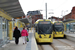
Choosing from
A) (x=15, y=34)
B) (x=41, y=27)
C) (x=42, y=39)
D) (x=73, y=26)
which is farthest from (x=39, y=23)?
(x=73, y=26)

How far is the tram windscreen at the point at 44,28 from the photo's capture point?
14.4 m

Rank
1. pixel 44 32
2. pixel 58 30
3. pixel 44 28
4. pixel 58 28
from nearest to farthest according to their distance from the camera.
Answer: pixel 44 32 → pixel 44 28 → pixel 58 30 → pixel 58 28

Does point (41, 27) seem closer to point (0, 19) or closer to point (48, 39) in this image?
point (48, 39)

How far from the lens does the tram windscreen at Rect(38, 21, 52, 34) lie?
14363mm

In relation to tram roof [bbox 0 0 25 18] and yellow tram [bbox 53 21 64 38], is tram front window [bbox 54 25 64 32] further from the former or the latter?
tram roof [bbox 0 0 25 18]

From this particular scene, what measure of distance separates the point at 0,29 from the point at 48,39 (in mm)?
6197

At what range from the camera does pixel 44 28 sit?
14.6 m

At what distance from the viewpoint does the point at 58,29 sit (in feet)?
71.3

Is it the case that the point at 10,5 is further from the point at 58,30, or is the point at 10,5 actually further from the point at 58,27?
the point at 58,27

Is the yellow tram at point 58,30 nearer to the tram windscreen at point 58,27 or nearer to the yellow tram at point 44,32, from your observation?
the tram windscreen at point 58,27

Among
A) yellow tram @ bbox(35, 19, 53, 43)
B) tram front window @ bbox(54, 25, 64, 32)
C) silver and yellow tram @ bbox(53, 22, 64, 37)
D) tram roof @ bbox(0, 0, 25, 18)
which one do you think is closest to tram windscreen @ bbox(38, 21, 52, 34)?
yellow tram @ bbox(35, 19, 53, 43)

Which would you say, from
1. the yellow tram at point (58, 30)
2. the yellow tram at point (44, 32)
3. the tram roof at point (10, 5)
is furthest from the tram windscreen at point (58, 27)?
the tram roof at point (10, 5)

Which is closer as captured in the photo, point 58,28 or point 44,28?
point 44,28

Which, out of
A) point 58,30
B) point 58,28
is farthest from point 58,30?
point 58,28
